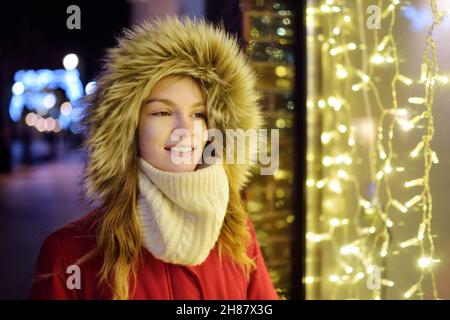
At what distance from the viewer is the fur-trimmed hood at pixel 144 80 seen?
1069mm

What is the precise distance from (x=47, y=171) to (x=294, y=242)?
18.7ft

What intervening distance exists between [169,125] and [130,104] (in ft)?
0.34

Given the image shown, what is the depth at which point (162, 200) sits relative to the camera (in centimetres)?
108

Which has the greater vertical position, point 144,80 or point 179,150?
point 144,80

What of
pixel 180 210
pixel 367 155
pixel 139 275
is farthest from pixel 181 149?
pixel 367 155

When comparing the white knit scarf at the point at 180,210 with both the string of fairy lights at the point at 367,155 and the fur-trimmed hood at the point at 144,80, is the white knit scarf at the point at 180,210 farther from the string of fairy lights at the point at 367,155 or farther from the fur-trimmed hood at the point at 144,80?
the string of fairy lights at the point at 367,155

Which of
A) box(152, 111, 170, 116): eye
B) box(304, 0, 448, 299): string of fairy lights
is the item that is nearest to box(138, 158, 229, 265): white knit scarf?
box(152, 111, 170, 116): eye

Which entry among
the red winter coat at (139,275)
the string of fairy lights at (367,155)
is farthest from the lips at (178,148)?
the string of fairy lights at (367,155)

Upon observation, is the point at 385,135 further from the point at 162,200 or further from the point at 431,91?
the point at 162,200

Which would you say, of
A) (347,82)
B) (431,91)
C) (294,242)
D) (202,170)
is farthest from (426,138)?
(202,170)

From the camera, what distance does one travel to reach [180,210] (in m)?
1.09

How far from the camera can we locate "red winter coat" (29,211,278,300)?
1065mm

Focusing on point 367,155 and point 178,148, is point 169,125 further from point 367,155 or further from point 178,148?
point 367,155

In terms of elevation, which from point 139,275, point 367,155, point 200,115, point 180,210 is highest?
point 200,115
